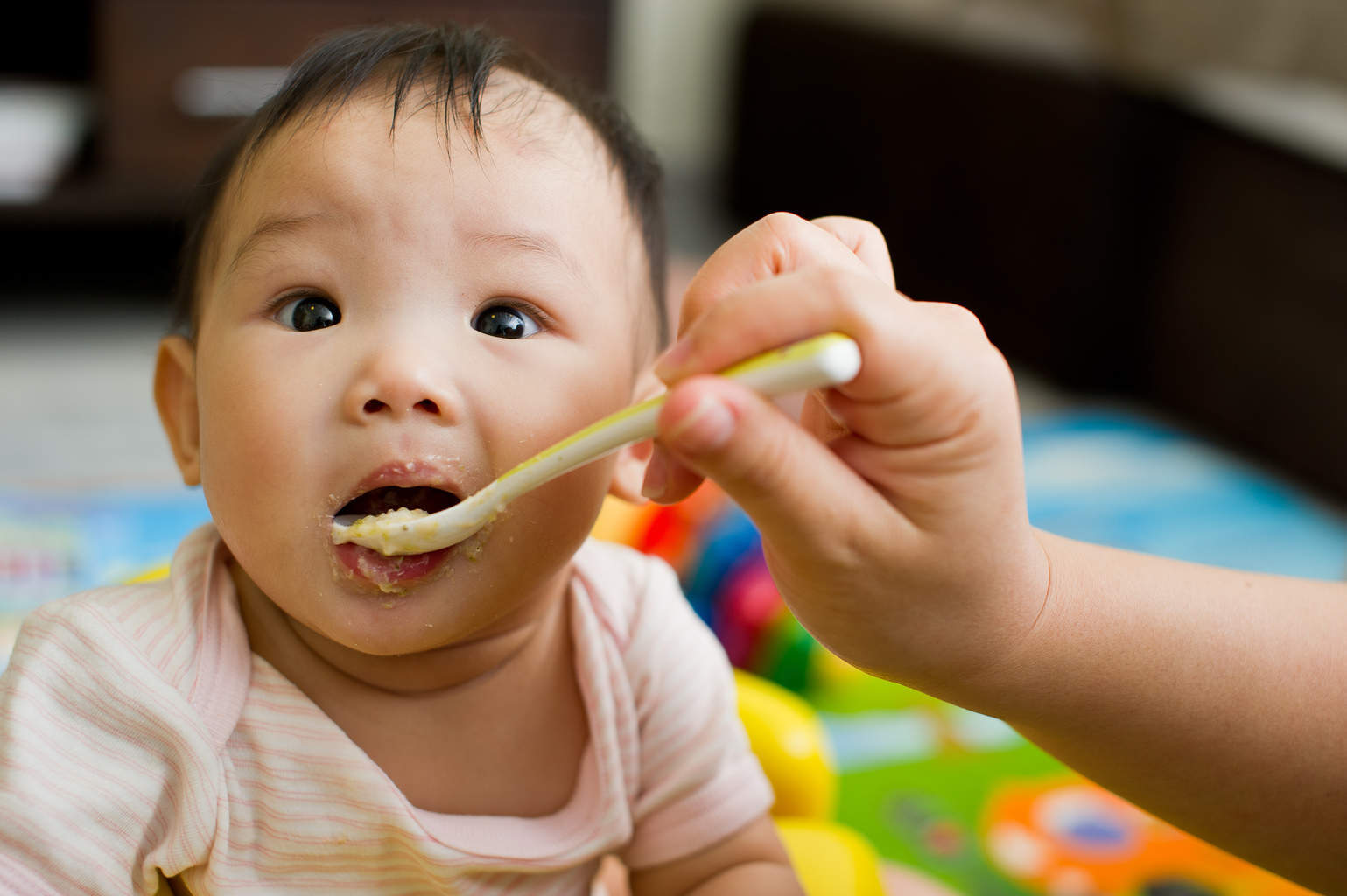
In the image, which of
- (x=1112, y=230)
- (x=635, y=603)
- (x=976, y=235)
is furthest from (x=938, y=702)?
(x=976, y=235)

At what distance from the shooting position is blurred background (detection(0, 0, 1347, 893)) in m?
1.33

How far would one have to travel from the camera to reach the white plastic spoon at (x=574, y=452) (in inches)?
15.5

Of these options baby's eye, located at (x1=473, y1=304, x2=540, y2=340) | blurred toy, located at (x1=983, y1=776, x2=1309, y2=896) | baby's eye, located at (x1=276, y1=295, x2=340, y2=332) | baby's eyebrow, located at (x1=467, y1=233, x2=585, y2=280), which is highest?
baby's eyebrow, located at (x1=467, y1=233, x2=585, y2=280)

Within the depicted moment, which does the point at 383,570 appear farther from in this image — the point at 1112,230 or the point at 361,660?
the point at 1112,230

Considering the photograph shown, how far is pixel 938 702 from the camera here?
44.6 inches

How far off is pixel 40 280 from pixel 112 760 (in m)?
1.94

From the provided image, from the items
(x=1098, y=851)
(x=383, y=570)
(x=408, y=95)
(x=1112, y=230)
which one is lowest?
(x=1098, y=851)

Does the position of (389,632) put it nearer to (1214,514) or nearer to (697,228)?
(1214,514)

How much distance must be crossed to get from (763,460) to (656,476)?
0.29ft

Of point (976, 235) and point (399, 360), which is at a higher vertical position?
point (976, 235)

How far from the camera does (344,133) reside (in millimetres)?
562

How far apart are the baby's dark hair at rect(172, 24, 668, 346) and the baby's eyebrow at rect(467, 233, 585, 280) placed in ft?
0.15

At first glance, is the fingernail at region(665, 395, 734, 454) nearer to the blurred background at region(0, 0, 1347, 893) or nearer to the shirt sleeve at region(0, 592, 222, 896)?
the shirt sleeve at region(0, 592, 222, 896)

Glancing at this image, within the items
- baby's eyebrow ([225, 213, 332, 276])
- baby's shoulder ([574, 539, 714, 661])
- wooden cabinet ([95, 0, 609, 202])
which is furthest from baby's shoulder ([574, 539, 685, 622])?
wooden cabinet ([95, 0, 609, 202])
